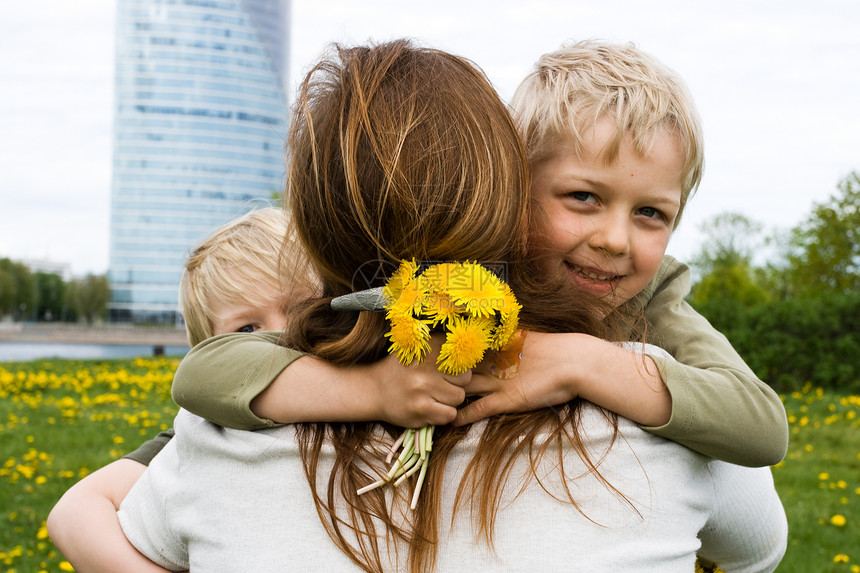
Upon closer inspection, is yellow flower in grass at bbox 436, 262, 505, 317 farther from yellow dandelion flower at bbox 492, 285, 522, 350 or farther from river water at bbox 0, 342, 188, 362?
river water at bbox 0, 342, 188, 362

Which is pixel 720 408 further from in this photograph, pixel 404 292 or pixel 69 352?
pixel 69 352

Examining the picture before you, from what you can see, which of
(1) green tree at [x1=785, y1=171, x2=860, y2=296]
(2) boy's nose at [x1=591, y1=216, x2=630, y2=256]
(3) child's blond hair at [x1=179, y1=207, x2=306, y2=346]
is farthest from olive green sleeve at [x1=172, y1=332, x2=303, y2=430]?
(1) green tree at [x1=785, y1=171, x2=860, y2=296]

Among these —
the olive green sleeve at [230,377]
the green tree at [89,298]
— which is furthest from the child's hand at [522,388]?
the green tree at [89,298]

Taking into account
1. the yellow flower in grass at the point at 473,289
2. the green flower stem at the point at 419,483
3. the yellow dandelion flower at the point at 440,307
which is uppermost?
the yellow flower in grass at the point at 473,289

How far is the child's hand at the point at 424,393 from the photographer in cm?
109

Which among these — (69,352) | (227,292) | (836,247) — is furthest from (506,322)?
A: (69,352)

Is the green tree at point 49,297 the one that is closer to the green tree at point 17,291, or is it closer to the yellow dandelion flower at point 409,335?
the green tree at point 17,291

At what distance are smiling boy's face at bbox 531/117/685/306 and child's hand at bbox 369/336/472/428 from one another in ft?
1.88

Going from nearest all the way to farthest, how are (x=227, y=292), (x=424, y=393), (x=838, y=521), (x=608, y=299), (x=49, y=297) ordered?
1. (x=424, y=393)
2. (x=608, y=299)
3. (x=227, y=292)
4. (x=838, y=521)
5. (x=49, y=297)

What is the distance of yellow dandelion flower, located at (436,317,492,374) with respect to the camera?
100 centimetres

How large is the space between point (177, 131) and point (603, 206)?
314 feet

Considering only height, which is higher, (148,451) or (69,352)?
(148,451)

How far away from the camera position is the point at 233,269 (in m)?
2.44

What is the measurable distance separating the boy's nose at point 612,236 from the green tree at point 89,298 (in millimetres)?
91780
